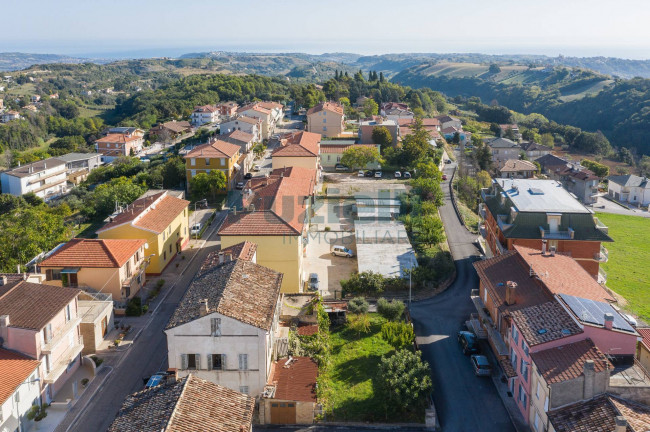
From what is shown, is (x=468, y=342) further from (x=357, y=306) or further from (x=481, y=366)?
(x=357, y=306)

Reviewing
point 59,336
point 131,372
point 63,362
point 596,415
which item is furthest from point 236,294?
point 596,415

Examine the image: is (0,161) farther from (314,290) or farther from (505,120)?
(505,120)

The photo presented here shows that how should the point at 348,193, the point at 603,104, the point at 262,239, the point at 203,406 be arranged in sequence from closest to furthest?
the point at 203,406 → the point at 262,239 → the point at 348,193 → the point at 603,104

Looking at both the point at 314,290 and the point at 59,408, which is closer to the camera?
the point at 59,408

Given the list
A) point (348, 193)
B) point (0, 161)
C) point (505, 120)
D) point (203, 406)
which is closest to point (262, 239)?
point (203, 406)

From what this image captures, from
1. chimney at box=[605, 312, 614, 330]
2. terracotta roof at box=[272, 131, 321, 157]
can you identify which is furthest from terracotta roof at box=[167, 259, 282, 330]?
terracotta roof at box=[272, 131, 321, 157]

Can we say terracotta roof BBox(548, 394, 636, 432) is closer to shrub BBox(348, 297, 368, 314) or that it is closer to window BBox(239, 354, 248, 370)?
window BBox(239, 354, 248, 370)
